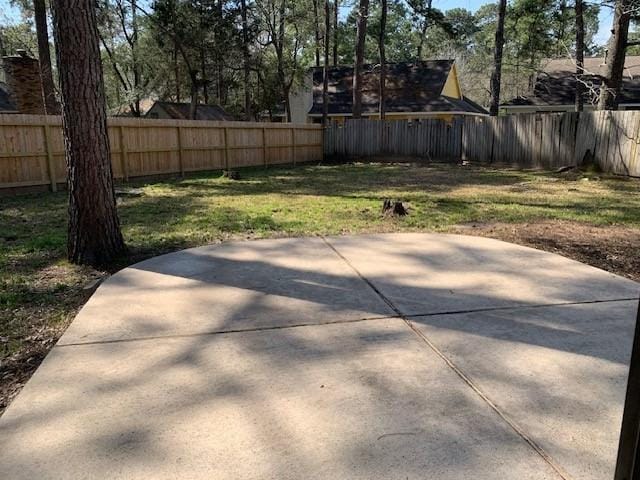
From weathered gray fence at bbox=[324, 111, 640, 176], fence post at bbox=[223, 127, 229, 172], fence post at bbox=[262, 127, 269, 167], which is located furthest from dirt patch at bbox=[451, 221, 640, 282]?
fence post at bbox=[262, 127, 269, 167]

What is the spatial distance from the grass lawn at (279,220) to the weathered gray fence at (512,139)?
116 centimetres

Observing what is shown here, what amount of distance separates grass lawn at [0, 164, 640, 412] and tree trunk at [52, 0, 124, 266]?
28 centimetres

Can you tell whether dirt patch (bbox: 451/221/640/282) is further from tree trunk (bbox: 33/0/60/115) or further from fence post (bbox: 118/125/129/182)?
tree trunk (bbox: 33/0/60/115)

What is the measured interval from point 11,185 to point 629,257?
10798 mm

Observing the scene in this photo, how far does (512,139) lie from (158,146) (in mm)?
10897

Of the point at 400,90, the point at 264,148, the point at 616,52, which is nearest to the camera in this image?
the point at 616,52

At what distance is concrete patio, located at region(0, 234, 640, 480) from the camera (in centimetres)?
176

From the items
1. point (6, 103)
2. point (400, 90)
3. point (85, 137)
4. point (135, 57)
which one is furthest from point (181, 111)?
point (85, 137)

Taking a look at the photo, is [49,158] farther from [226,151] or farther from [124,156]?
[226,151]

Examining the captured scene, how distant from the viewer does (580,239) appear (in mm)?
5531

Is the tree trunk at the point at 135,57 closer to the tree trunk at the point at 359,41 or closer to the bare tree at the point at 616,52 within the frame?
the tree trunk at the point at 359,41

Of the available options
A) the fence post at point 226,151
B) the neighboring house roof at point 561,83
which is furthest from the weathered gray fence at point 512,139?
the neighboring house roof at point 561,83

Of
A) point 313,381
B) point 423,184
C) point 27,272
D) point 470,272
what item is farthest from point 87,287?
point 423,184

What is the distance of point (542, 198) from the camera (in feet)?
29.2
